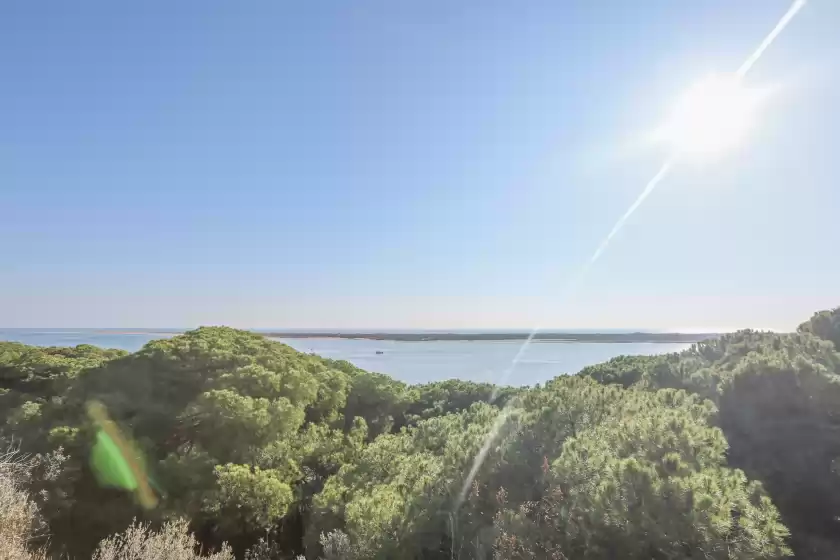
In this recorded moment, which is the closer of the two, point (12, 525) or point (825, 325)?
point (12, 525)

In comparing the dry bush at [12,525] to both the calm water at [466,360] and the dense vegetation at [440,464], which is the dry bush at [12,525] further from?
the calm water at [466,360]

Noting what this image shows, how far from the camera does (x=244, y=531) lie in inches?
479

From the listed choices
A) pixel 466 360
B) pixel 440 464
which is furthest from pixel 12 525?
pixel 466 360

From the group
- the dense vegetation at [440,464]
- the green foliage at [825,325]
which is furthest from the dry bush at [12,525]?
the green foliage at [825,325]

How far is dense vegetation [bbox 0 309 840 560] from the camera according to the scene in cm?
609

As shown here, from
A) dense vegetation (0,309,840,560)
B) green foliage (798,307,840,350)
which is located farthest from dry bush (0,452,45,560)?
green foliage (798,307,840,350)

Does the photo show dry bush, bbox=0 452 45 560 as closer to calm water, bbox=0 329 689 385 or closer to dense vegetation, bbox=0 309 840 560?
dense vegetation, bbox=0 309 840 560

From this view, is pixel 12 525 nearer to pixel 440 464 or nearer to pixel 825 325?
pixel 440 464

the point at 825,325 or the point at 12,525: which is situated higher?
the point at 825,325

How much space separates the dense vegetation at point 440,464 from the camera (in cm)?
609

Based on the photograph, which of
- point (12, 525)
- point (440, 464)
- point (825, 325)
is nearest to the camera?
point (12, 525)

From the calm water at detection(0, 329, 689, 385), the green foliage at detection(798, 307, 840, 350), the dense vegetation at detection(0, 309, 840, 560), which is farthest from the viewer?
the calm water at detection(0, 329, 689, 385)

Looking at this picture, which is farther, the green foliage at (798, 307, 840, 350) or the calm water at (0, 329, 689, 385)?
the calm water at (0, 329, 689, 385)

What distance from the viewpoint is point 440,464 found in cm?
933
